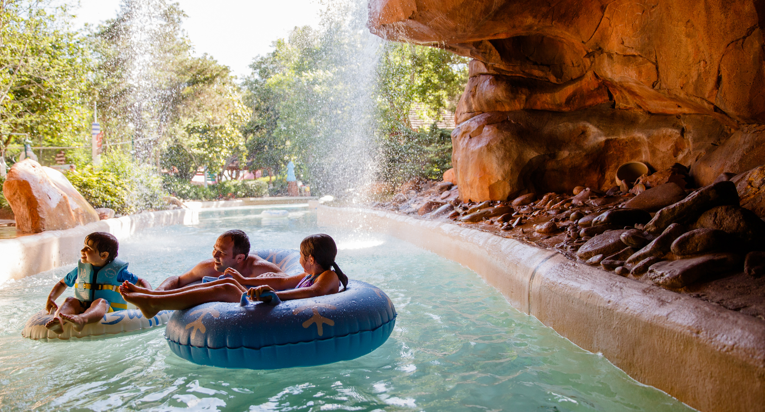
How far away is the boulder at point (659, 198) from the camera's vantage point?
466 centimetres

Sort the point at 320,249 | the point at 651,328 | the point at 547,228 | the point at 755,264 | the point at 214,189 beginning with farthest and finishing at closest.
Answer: the point at 214,189 < the point at 547,228 < the point at 320,249 < the point at 755,264 < the point at 651,328

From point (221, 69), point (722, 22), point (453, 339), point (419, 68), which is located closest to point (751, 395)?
point (453, 339)

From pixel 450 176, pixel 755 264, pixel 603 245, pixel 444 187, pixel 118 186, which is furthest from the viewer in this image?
pixel 450 176

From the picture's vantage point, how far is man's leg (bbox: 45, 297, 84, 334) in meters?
3.30

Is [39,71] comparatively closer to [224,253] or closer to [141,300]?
[224,253]

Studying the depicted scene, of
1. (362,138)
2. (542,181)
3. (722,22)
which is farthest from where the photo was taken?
(362,138)

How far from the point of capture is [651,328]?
2.49 meters

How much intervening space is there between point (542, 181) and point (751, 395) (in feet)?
20.7

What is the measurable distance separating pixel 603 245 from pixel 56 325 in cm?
426

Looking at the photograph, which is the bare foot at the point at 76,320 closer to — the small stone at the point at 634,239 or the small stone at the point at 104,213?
the small stone at the point at 634,239

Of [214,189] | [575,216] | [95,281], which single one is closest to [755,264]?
[575,216]

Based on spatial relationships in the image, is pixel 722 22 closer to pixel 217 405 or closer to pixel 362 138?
pixel 217 405

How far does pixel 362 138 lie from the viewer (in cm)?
1755

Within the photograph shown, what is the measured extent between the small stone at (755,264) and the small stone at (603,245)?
102cm
